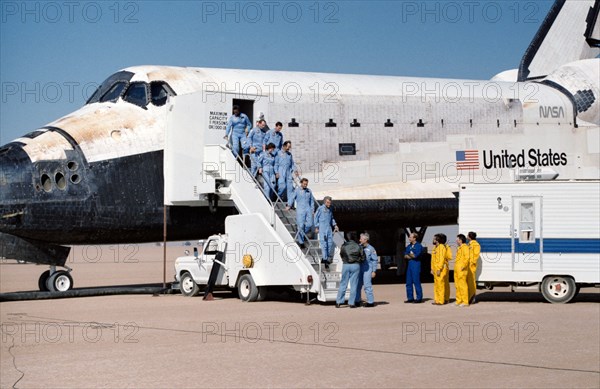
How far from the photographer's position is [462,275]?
13.5m

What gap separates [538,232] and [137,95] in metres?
7.11

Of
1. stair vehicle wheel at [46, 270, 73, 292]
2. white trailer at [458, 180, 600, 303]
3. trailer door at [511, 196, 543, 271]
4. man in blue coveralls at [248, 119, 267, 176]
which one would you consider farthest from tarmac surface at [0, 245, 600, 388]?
man in blue coveralls at [248, 119, 267, 176]

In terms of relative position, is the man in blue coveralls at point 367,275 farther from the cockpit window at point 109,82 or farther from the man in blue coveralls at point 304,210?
the cockpit window at point 109,82

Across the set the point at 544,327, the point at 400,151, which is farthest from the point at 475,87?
the point at 544,327

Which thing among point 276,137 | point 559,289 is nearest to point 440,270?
point 559,289

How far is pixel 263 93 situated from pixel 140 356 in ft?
30.0

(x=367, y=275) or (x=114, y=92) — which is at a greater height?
(x=114, y=92)

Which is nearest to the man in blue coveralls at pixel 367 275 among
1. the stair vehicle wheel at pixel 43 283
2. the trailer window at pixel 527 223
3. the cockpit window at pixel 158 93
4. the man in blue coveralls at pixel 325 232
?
the man in blue coveralls at pixel 325 232

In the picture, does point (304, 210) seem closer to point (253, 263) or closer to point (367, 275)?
point (253, 263)

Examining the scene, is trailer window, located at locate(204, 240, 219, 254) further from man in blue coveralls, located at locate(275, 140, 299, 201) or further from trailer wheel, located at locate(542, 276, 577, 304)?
trailer wheel, located at locate(542, 276, 577, 304)

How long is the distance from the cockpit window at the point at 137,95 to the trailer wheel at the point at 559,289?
23.9 ft

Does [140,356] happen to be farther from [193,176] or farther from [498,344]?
[193,176]

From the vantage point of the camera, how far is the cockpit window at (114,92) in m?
15.8

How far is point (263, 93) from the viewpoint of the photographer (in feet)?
54.0
